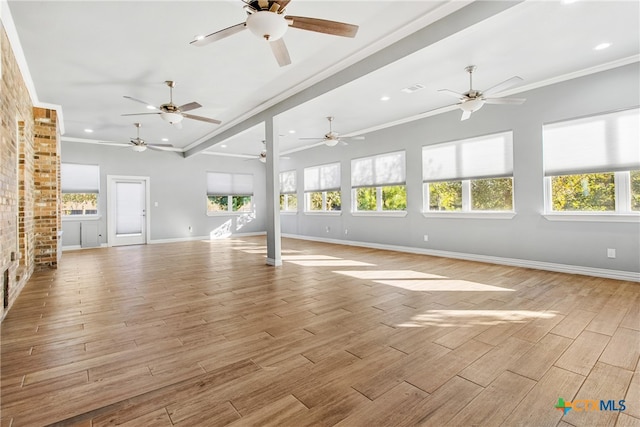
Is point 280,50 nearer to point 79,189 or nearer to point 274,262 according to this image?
point 274,262

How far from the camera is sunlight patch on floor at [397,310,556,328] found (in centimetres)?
279

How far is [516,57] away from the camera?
4016 millimetres

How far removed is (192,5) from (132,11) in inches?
25.5

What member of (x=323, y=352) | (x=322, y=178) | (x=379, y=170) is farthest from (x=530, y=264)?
(x=322, y=178)

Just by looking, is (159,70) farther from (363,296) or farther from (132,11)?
(363,296)

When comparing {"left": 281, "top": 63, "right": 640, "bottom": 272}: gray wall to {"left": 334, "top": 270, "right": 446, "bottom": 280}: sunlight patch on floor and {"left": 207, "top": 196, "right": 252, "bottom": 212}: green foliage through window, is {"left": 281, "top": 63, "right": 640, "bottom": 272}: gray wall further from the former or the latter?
{"left": 207, "top": 196, "right": 252, "bottom": 212}: green foliage through window

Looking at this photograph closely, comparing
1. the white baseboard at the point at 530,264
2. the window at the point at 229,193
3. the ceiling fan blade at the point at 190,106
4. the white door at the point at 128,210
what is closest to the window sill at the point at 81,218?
the white door at the point at 128,210

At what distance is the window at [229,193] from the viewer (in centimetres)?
1066

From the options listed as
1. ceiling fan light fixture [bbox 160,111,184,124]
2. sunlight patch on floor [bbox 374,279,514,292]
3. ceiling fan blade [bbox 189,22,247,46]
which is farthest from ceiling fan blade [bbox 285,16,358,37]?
ceiling fan light fixture [bbox 160,111,184,124]

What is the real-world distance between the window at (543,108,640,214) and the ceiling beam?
3006 mm

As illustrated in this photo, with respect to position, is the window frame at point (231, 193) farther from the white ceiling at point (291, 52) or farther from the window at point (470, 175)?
the window at point (470, 175)

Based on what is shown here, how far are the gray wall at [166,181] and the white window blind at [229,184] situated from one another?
0.18 meters

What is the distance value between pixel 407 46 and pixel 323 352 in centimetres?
335

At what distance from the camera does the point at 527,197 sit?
5125 millimetres
